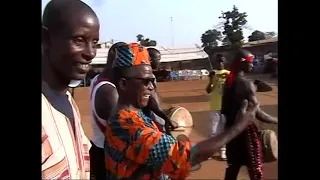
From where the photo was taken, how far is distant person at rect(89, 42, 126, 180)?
6.61 ft

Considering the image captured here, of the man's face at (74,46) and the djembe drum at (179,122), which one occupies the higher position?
the man's face at (74,46)

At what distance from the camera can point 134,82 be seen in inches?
75.5

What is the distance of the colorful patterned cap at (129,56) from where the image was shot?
1.91 metres

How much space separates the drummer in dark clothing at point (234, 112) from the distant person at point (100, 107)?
2.03 feet

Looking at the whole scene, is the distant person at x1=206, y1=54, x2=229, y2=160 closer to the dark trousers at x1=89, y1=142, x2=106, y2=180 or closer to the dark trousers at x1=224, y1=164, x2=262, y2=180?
the dark trousers at x1=224, y1=164, x2=262, y2=180

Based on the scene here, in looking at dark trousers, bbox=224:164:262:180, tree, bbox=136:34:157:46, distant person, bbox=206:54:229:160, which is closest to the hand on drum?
tree, bbox=136:34:157:46

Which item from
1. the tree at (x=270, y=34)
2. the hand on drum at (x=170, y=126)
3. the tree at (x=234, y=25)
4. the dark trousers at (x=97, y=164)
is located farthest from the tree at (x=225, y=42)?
the dark trousers at (x=97, y=164)

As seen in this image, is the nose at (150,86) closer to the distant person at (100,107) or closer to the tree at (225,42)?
the distant person at (100,107)

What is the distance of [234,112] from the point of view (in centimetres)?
246

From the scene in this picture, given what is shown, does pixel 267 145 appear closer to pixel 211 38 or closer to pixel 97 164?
pixel 211 38

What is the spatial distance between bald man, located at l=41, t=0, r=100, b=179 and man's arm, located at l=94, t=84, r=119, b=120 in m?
0.32
